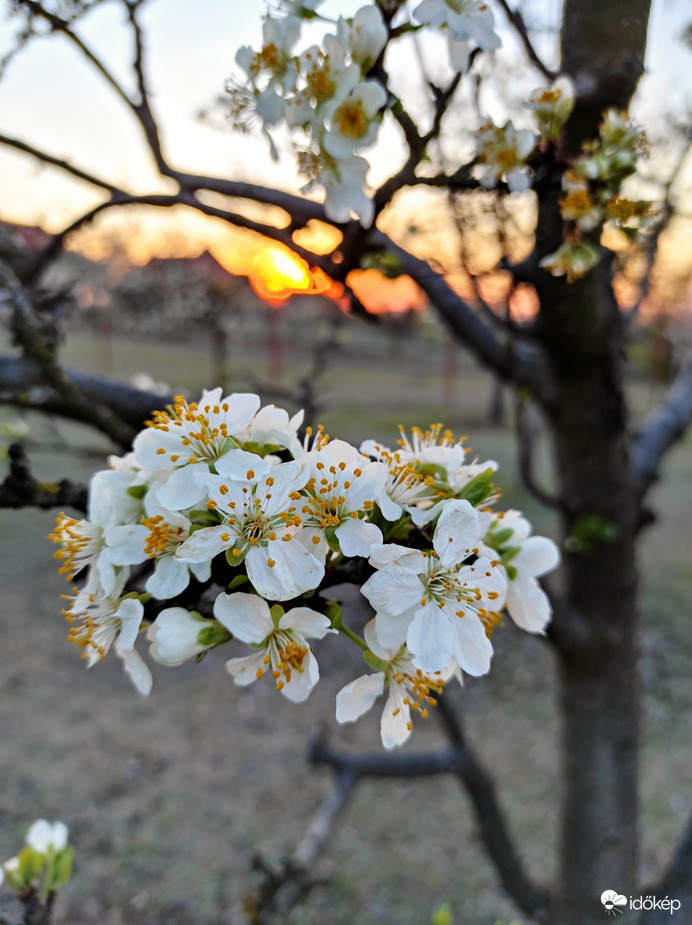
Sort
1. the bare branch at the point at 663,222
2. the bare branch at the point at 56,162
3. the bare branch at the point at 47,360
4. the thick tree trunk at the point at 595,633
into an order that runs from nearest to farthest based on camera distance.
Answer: the bare branch at the point at 47,360, the bare branch at the point at 56,162, the thick tree trunk at the point at 595,633, the bare branch at the point at 663,222

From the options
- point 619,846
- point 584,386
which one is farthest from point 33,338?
point 619,846

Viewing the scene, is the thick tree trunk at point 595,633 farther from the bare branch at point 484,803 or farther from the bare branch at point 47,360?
the bare branch at point 47,360

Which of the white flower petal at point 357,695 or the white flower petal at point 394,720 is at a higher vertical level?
the white flower petal at point 357,695

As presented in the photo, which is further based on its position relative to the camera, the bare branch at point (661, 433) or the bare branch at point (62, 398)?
the bare branch at point (661, 433)

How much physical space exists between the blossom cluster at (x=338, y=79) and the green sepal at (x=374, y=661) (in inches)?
21.4

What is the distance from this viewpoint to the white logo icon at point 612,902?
1760mm

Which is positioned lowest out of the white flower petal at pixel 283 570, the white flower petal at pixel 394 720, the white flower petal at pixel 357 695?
the white flower petal at pixel 394 720

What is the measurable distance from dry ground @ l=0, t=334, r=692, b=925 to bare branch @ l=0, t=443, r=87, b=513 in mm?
1132

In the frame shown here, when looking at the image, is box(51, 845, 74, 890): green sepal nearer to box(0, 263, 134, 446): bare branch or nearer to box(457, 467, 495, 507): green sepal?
box(0, 263, 134, 446): bare branch

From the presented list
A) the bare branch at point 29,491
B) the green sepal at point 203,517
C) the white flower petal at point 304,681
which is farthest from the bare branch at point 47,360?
the white flower petal at point 304,681

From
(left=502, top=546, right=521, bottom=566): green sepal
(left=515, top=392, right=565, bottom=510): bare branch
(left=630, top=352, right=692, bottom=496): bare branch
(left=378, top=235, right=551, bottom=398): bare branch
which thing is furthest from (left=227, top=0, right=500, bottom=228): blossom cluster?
(left=630, top=352, right=692, bottom=496): bare branch

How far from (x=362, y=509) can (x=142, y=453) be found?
0.23 meters

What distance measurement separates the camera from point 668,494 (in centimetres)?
927

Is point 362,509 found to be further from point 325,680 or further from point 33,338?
point 325,680
